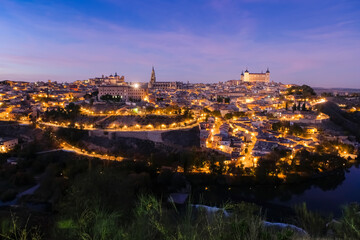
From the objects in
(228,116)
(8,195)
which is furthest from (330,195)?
(8,195)

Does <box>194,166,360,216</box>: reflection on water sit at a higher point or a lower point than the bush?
higher

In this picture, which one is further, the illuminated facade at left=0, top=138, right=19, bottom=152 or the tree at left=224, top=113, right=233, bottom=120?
the tree at left=224, top=113, right=233, bottom=120

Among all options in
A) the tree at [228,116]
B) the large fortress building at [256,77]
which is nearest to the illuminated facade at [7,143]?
the tree at [228,116]

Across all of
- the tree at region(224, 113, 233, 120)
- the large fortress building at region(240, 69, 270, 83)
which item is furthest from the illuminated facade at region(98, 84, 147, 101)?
the large fortress building at region(240, 69, 270, 83)

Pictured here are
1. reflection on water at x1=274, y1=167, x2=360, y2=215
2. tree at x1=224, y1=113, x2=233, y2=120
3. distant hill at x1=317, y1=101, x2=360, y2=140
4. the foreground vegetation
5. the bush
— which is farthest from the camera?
tree at x1=224, y1=113, x2=233, y2=120

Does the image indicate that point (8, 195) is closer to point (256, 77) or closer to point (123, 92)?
point (123, 92)

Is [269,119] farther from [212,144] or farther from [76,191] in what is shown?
[76,191]

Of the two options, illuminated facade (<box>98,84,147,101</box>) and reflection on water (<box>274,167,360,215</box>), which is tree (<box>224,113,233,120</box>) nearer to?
reflection on water (<box>274,167,360,215</box>)

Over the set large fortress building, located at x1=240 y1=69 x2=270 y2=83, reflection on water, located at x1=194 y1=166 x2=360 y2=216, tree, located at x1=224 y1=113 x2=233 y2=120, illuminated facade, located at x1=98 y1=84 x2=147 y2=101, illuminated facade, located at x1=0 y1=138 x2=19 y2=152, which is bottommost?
reflection on water, located at x1=194 y1=166 x2=360 y2=216

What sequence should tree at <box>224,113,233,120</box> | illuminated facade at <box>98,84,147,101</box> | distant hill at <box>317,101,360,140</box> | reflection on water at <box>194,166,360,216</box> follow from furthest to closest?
1. illuminated facade at <box>98,84,147,101</box>
2. tree at <box>224,113,233,120</box>
3. distant hill at <box>317,101,360,140</box>
4. reflection on water at <box>194,166,360,216</box>

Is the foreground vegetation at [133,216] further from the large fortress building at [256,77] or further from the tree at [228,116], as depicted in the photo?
the large fortress building at [256,77]
